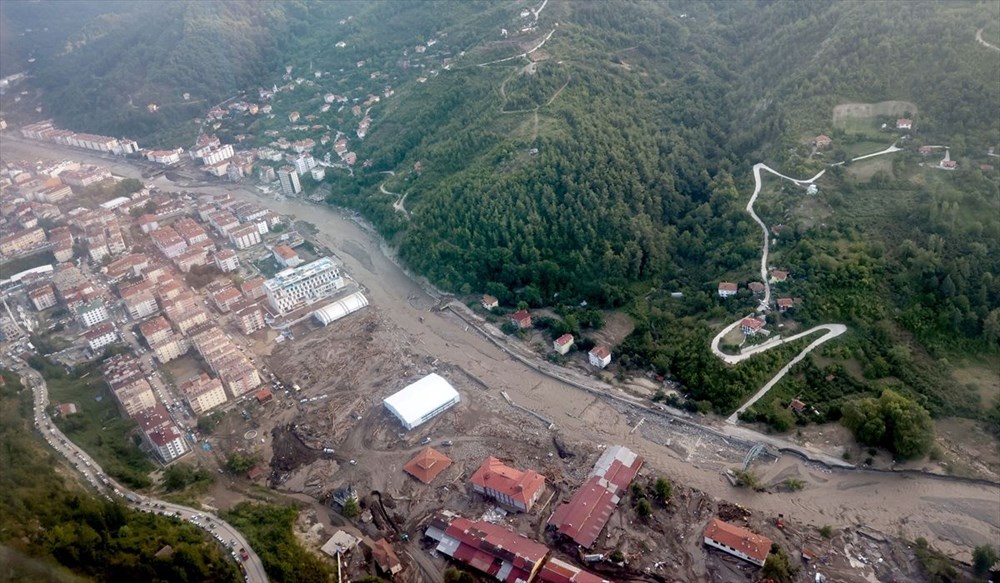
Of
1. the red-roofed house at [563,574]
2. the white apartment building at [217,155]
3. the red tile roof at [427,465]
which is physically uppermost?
the white apartment building at [217,155]

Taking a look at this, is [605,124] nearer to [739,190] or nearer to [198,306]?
[739,190]

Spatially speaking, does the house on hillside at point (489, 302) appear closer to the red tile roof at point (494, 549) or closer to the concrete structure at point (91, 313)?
the red tile roof at point (494, 549)

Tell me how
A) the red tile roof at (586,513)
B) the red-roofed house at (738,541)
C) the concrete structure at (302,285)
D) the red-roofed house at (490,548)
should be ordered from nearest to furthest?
the red-roofed house at (738,541) → the red-roofed house at (490,548) → the red tile roof at (586,513) → the concrete structure at (302,285)

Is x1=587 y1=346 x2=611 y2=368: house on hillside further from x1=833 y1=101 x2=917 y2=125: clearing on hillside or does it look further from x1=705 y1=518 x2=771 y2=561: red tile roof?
x1=833 y1=101 x2=917 y2=125: clearing on hillside

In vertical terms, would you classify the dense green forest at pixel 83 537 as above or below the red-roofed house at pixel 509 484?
above

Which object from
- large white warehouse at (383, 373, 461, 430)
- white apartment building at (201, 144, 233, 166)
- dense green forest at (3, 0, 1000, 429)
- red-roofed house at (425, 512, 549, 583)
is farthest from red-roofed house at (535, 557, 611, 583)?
white apartment building at (201, 144, 233, 166)

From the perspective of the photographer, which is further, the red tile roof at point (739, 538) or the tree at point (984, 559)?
the red tile roof at point (739, 538)

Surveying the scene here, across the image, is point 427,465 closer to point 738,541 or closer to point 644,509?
point 644,509

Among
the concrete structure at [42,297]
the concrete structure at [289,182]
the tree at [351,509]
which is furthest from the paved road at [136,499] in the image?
the concrete structure at [289,182]
